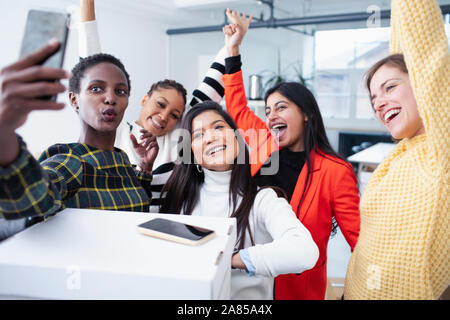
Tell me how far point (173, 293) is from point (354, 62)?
17.1 ft

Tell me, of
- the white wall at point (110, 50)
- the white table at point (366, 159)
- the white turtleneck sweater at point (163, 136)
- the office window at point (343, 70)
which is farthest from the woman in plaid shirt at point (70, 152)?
the office window at point (343, 70)

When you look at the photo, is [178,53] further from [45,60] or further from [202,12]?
[45,60]

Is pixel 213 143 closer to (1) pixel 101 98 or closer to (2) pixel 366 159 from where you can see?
(1) pixel 101 98

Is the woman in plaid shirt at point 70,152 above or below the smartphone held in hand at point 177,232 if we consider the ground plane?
above

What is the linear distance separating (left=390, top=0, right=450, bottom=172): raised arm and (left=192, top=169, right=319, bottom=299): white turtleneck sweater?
0.29 meters

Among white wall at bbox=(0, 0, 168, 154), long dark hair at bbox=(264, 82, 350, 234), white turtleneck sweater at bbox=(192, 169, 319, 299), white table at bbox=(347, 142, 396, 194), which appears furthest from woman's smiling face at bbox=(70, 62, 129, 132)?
white table at bbox=(347, 142, 396, 194)

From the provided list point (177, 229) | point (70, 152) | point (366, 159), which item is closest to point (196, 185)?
point (70, 152)

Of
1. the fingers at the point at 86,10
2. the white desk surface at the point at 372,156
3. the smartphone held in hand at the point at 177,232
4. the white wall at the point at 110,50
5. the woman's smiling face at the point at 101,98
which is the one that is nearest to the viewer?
the smartphone held in hand at the point at 177,232

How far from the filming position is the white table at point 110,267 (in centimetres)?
37

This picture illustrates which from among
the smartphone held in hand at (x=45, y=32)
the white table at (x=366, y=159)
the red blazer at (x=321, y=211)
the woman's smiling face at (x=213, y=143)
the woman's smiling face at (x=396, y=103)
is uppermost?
the smartphone held in hand at (x=45, y=32)

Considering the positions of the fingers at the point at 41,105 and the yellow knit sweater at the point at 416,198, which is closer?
the fingers at the point at 41,105

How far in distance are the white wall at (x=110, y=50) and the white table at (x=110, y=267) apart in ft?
3.96

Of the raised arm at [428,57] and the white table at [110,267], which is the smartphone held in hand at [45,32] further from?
the raised arm at [428,57]

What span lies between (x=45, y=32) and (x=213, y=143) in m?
0.53
